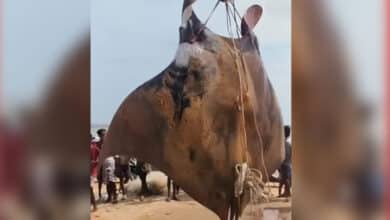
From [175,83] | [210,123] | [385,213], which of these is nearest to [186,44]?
[175,83]

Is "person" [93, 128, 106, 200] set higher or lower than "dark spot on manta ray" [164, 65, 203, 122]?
lower

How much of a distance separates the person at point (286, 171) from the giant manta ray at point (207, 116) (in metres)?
0.02

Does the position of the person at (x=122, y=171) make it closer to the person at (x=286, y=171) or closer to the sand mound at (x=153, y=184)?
the sand mound at (x=153, y=184)

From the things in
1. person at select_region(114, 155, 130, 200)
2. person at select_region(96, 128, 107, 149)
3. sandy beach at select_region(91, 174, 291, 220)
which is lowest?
sandy beach at select_region(91, 174, 291, 220)

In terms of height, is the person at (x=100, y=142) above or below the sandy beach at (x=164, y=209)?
above

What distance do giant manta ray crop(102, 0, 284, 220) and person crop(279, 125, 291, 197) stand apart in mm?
16

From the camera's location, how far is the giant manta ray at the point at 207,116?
148 cm

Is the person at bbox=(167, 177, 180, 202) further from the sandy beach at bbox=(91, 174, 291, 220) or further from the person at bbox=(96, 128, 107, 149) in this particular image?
the person at bbox=(96, 128, 107, 149)

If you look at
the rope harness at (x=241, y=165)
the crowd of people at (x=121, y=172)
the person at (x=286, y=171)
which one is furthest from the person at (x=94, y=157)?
the person at (x=286, y=171)

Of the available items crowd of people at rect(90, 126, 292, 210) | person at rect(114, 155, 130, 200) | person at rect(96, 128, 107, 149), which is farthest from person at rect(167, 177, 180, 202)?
person at rect(96, 128, 107, 149)

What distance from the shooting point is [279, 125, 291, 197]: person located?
4.88 feet

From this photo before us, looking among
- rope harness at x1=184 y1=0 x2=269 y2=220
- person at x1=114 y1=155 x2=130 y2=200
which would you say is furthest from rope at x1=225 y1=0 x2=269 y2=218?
person at x1=114 y1=155 x2=130 y2=200

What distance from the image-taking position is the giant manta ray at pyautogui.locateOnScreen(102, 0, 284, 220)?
148cm

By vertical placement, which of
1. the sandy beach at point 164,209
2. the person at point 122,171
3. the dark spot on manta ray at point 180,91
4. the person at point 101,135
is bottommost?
the sandy beach at point 164,209
